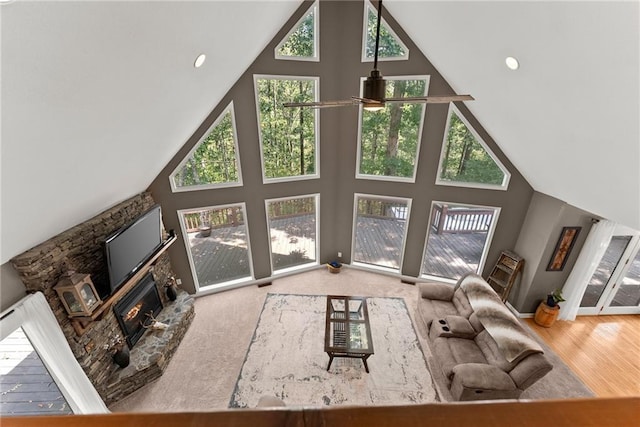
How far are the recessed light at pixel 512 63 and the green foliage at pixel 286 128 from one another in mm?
3461

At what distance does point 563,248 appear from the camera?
15.6 ft

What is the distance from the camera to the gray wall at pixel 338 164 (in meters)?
4.88

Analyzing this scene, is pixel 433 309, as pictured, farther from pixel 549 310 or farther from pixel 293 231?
pixel 293 231

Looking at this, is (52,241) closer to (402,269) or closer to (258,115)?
(258,115)

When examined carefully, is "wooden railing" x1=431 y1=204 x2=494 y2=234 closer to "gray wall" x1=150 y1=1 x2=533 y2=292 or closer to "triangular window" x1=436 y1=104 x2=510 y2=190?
"gray wall" x1=150 y1=1 x2=533 y2=292

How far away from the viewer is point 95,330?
11.2 ft

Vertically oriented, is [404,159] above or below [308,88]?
below

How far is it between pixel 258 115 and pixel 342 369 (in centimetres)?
470

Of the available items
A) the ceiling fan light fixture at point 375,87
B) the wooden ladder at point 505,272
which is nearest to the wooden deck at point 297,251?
the wooden ladder at point 505,272

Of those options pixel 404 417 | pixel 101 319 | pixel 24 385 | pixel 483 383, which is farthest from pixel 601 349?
pixel 24 385

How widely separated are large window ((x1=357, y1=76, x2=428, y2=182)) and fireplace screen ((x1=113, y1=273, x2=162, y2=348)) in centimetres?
459

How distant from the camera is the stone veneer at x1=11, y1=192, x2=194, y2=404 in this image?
2.78 metres

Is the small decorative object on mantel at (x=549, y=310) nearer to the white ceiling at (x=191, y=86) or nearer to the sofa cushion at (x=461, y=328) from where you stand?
the white ceiling at (x=191, y=86)

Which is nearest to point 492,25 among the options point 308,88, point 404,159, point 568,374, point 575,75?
point 575,75
